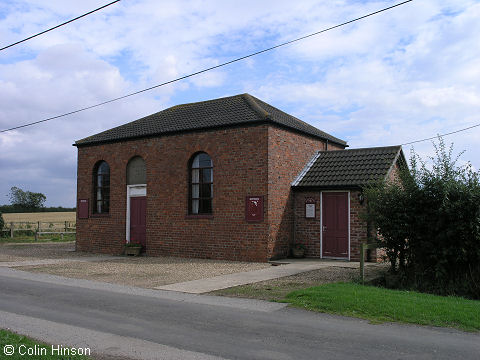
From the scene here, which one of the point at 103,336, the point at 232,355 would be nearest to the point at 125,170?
the point at 103,336

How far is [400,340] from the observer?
6.36m

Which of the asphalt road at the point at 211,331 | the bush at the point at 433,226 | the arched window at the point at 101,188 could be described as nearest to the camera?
the asphalt road at the point at 211,331

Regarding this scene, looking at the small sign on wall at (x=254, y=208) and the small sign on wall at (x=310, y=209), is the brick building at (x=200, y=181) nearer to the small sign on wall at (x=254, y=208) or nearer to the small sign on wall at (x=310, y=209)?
the small sign on wall at (x=254, y=208)

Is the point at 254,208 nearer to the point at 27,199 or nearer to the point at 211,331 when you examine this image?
the point at 211,331

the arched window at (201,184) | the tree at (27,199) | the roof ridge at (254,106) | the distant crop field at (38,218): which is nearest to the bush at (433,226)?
the roof ridge at (254,106)

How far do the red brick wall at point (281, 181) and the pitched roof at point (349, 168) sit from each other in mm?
535

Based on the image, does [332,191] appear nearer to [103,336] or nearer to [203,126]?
[203,126]

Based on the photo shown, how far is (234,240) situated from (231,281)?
191 inches

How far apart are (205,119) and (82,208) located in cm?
759

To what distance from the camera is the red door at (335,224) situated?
636 inches

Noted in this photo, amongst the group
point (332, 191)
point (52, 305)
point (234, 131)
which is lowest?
point (52, 305)

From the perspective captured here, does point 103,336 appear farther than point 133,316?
No

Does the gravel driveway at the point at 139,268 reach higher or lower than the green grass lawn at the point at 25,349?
lower

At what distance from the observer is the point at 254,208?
1617 cm
